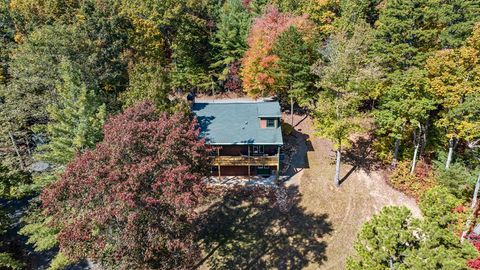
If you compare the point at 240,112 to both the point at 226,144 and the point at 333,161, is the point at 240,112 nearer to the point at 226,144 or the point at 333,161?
the point at 226,144

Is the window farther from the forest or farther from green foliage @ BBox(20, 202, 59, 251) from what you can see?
green foliage @ BBox(20, 202, 59, 251)

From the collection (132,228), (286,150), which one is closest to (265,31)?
(286,150)

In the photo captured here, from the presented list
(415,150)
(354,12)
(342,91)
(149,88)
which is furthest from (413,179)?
(149,88)

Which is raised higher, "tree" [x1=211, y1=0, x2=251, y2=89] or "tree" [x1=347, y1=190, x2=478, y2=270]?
"tree" [x1=211, y1=0, x2=251, y2=89]

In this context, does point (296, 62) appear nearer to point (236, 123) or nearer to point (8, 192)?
point (236, 123)

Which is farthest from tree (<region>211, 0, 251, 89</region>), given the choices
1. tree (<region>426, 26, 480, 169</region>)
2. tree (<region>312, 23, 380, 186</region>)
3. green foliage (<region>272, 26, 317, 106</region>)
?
tree (<region>426, 26, 480, 169</region>)
